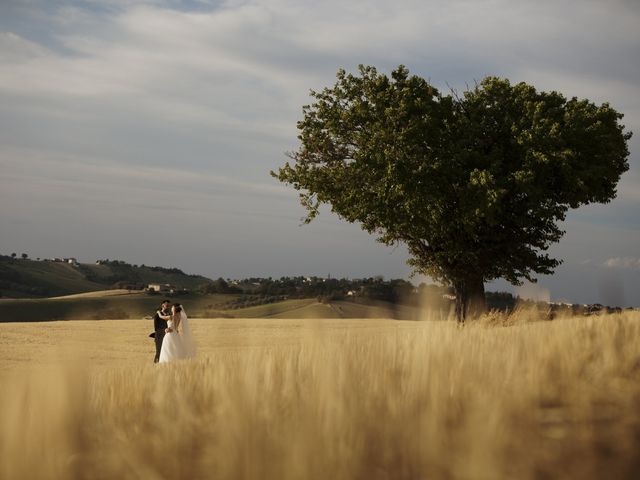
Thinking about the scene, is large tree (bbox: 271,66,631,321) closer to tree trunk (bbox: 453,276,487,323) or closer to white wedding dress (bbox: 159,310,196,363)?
tree trunk (bbox: 453,276,487,323)

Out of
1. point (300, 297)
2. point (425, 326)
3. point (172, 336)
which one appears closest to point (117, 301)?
point (300, 297)

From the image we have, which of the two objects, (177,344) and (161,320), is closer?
(177,344)

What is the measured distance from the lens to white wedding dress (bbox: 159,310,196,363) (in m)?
23.2

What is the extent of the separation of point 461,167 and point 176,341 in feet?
61.0

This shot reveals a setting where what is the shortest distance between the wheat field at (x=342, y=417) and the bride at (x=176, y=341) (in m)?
18.5

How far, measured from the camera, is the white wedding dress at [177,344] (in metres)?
23.2

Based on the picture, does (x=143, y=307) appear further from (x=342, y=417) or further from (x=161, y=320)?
(x=342, y=417)

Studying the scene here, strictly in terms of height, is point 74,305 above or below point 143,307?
below

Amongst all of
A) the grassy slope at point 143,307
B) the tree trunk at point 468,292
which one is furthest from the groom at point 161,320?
the grassy slope at point 143,307

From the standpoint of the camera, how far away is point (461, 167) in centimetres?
3544

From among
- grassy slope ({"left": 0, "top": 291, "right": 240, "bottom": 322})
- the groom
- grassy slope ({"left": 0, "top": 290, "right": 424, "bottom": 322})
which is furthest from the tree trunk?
grassy slope ({"left": 0, "top": 291, "right": 240, "bottom": 322})

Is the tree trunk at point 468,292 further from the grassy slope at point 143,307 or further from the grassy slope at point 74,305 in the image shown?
the grassy slope at point 74,305

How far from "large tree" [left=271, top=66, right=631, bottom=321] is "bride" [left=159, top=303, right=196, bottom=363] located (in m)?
13.9

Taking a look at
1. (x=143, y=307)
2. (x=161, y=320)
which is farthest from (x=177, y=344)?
(x=143, y=307)
